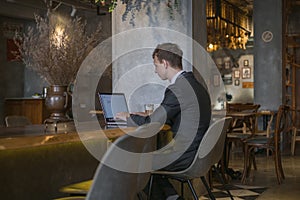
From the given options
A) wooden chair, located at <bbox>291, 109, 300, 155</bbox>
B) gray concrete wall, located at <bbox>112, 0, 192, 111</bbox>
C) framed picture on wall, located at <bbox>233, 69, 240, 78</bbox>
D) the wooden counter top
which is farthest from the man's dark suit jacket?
framed picture on wall, located at <bbox>233, 69, 240, 78</bbox>

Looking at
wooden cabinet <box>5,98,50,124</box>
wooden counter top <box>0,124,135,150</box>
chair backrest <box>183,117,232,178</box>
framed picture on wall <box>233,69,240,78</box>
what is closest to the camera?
wooden counter top <box>0,124,135,150</box>

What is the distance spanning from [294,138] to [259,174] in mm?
2811

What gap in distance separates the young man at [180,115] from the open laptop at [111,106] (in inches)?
7.1

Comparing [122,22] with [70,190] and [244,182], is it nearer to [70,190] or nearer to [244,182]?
[244,182]

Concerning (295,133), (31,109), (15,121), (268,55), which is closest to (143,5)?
(15,121)

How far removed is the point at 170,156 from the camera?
3.40 m

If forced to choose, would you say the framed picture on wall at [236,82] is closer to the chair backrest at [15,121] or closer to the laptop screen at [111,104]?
the laptop screen at [111,104]

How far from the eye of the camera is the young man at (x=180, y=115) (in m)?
3.38

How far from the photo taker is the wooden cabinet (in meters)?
11.1

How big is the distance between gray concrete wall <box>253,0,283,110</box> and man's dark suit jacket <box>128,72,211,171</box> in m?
6.20

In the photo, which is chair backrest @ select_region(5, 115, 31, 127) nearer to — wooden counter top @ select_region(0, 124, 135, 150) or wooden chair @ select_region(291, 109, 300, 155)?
wooden counter top @ select_region(0, 124, 135, 150)

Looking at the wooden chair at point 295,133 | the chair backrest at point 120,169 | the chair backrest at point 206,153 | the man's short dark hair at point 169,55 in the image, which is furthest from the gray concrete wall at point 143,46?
the wooden chair at point 295,133

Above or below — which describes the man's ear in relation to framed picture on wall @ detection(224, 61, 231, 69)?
below

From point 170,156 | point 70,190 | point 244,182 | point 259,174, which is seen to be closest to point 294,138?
point 259,174
